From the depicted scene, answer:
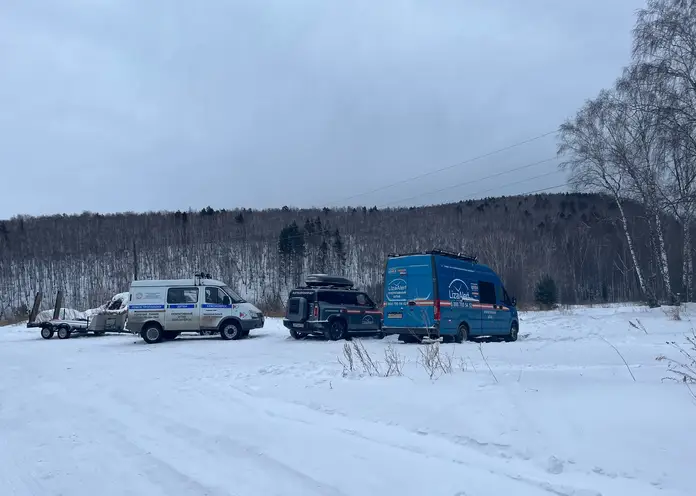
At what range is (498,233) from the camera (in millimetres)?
77500

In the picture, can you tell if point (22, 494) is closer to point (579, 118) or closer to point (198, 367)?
point (198, 367)

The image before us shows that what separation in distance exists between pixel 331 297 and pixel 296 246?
52458 mm

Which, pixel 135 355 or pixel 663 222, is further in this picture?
pixel 663 222

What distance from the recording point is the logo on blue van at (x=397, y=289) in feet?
61.8

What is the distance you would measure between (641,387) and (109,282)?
88.2 metres

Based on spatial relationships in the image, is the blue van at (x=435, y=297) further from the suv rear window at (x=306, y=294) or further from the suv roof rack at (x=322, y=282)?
the suv roof rack at (x=322, y=282)

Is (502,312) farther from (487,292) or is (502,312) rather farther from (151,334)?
(151,334)

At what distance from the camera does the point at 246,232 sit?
90.0 metres

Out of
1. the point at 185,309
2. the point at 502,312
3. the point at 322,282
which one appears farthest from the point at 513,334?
the point at 185,309

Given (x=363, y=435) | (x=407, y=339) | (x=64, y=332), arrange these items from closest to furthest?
(x=363, y=435) → (x=407, y=339) → (x=64, y=332)

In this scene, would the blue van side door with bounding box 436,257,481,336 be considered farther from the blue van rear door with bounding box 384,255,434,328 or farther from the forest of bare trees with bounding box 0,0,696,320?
the forest of bare trees with bounding box 0,0,696,320

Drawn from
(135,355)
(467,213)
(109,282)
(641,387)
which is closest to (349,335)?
(135,355)

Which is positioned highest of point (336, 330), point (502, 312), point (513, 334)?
point (502, 312)

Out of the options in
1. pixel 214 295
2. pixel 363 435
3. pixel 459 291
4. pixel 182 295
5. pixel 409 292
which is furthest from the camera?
pixel 214 295
